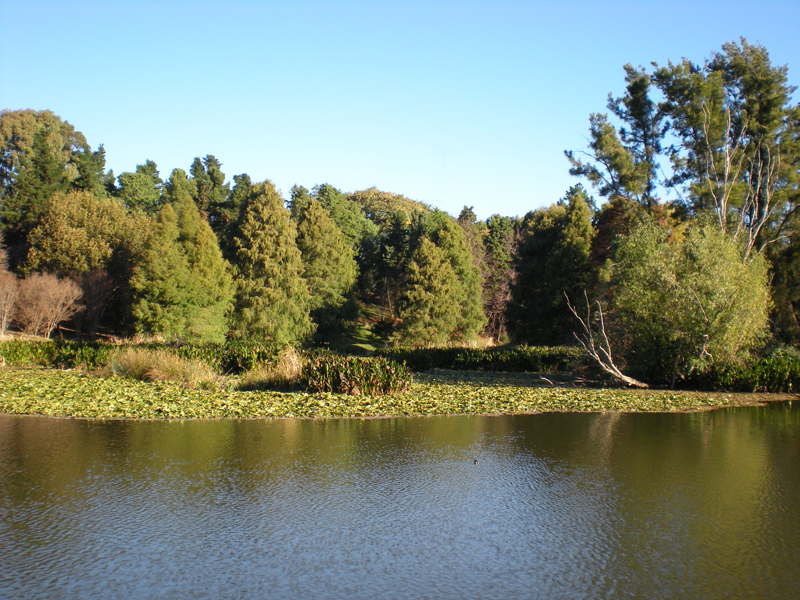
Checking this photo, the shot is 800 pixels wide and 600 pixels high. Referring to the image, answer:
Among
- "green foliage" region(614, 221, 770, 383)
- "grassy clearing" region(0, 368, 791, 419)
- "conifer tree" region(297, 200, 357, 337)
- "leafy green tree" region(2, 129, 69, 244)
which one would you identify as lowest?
"grassy clearing" region(0, 368, 791, 419)

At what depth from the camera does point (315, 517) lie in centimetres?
659

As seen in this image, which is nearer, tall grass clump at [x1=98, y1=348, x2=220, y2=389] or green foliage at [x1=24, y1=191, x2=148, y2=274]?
tall grass clump at [x1=98, y1=348, x2=220, y2=389]

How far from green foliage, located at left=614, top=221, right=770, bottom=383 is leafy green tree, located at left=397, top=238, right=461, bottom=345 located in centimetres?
2237

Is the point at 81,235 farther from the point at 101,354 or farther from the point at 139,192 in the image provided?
the point at 101,354

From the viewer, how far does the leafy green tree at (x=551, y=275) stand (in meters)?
38.6

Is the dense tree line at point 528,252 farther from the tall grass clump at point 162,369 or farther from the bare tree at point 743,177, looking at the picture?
the tall grass clump at point 162,369

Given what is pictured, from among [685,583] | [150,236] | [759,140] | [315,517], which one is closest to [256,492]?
[315,517]

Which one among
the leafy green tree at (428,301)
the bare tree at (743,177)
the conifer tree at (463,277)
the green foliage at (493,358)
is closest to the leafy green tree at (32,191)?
the leafy green tree at (428,301)

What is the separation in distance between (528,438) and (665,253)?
37.1ft

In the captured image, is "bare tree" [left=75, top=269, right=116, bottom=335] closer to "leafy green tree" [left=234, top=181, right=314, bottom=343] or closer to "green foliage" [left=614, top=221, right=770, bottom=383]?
"leafy green tree" [left=234, top=181, right=314, bottom=343]

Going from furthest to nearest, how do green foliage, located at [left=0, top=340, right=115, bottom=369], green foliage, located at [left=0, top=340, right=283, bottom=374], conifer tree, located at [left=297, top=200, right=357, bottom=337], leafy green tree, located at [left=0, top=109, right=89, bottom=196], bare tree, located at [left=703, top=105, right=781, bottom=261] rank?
leafy green tree, located at [left=0, top=109, right=89, bottom=196] < conifer tree, located at [left=297, top=200, right=357, bottom=337] < bare tree, located at [left=703, top=105, right=781, bottom=261] < green foliage, located at [left=0, top=340, right=115, bottom=369] < green foliage, located at [left=0, top=340, right=283, bottom=374]

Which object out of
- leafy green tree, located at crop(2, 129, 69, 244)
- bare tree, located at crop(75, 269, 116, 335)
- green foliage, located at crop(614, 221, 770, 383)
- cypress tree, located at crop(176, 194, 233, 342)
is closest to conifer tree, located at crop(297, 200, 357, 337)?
cypress tree, located at crop(176, 194, 233, 342)

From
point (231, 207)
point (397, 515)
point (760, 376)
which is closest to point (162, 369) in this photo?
point (397, 515)

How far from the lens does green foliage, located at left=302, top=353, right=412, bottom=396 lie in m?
16.6
